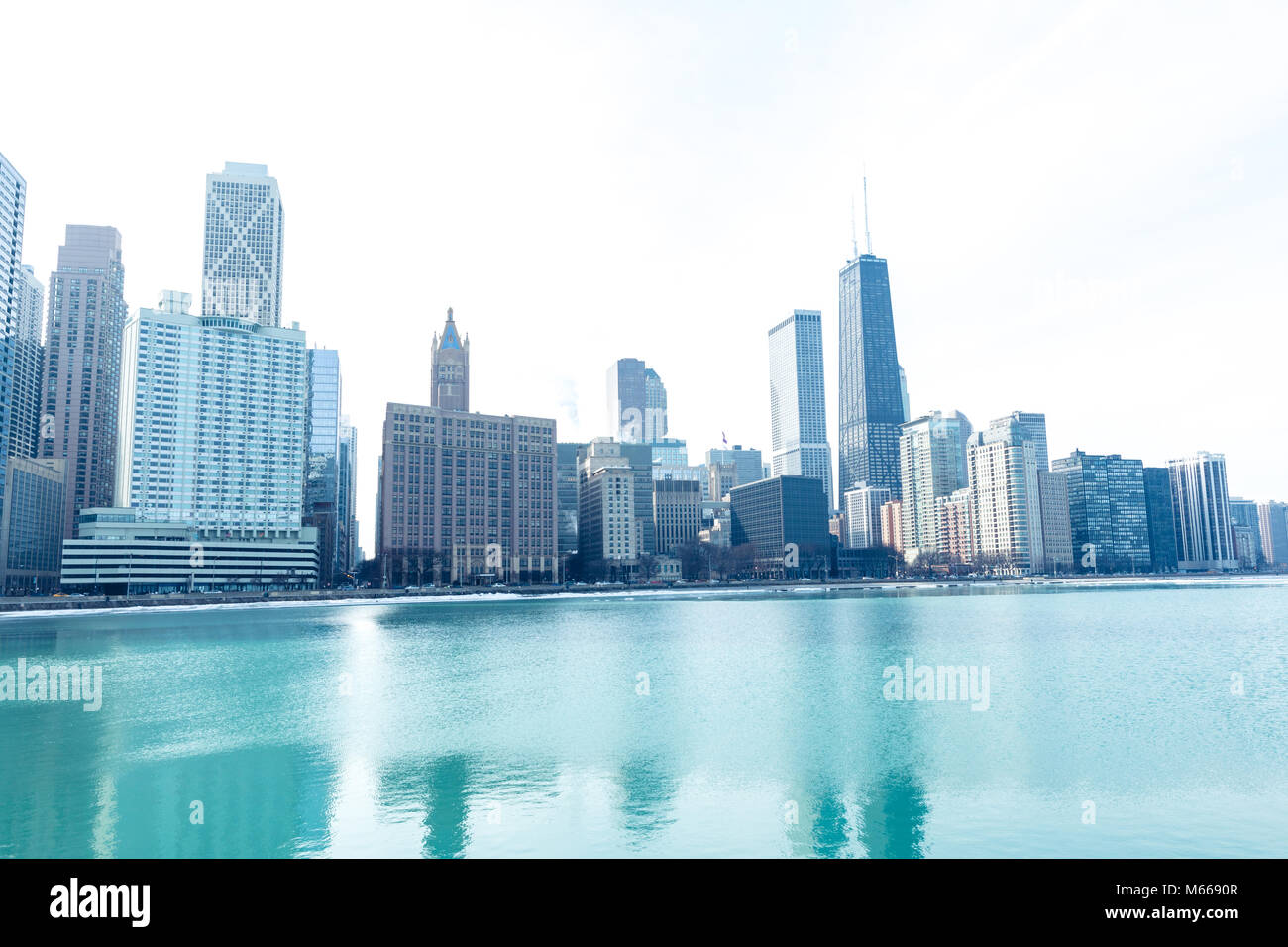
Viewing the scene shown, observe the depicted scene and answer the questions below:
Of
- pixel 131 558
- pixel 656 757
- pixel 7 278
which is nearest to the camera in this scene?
pixel 656 757

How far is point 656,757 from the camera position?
31.8 metres

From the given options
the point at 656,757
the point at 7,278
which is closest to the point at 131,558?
the point at 7,278

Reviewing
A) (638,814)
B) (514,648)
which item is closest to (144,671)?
(514,648)

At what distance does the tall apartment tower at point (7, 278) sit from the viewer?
17025cm

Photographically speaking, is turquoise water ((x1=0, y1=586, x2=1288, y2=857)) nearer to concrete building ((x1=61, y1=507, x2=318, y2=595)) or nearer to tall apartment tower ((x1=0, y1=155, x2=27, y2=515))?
tall apartment tower ((x1=0, y1=155, x2=27, y2=515))

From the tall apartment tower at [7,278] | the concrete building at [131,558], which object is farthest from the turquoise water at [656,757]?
the concrete building at [131,558]

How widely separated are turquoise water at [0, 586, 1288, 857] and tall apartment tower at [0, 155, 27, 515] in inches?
5351

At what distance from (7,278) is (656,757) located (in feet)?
671

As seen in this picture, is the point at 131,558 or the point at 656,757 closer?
the point at 656,757

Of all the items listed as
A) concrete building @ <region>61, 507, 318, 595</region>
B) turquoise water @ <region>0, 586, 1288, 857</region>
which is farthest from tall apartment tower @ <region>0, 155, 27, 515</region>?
turquoise water @ <region>0, 586, 1288, 857</region>

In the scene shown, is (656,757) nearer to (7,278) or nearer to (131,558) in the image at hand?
(131,558)

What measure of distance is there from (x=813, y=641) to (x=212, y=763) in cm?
5732

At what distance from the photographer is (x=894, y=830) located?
2291 cm
